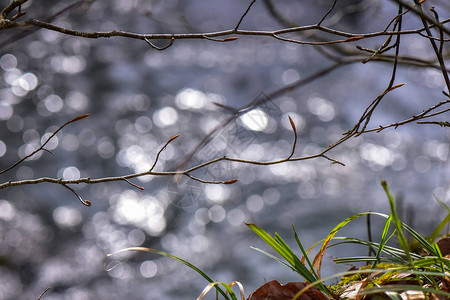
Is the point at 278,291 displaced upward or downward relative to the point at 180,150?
upward

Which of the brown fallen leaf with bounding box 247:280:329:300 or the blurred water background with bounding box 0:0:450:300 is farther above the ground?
the brown fallen leaf with bounding box 247:280:329:300

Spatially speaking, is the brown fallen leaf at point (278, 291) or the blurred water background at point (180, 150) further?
the blurred water background at point (180, 150)

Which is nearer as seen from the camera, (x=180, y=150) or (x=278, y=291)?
(x=278, y=291)

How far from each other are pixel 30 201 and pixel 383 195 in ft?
10.2

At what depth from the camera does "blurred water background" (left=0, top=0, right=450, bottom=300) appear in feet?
11.3

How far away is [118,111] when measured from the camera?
15.8 ft

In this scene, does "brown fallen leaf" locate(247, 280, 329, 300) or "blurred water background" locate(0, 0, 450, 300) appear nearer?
"brown fallen leaf" locate(247, 280, 329, 300)

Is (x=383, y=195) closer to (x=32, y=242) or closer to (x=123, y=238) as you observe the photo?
(x=123, y=238)

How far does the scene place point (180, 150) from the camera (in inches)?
178

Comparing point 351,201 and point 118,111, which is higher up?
point 351,201

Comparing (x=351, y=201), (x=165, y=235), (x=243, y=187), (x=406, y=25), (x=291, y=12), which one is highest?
(x=406, y=25)

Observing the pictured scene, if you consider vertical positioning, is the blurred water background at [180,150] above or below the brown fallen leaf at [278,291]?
below

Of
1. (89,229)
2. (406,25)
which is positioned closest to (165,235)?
(89,229)

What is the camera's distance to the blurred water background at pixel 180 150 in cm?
344
